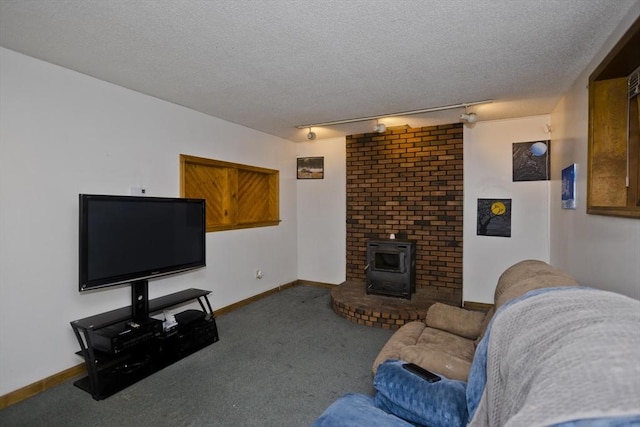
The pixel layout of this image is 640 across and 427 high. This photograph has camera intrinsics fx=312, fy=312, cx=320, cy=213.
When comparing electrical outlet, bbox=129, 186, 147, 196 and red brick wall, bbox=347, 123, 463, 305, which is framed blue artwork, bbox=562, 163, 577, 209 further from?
electrical outlet, bbox=129, 186, 147, 196

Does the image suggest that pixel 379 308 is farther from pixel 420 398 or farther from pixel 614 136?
pixel 614 136

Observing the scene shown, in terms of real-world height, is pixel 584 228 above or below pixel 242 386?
above

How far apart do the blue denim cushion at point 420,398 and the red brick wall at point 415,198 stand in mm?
2693

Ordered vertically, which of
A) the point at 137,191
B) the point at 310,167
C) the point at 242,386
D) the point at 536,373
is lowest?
the point at 242,386

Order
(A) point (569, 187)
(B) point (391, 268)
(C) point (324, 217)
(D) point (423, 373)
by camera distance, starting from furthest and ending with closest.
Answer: (C) point (324, 217) → (B) point (391, 268) → (A) point (569, 187) → (D) point (423, 373)

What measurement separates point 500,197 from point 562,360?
404cm

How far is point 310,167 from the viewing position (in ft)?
18.1

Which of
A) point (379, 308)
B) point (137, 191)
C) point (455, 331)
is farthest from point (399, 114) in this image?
point (137, 191)

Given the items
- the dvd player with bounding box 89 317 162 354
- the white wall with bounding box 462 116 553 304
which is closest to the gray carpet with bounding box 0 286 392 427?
the dvd player with bounding box 89 317 162 354

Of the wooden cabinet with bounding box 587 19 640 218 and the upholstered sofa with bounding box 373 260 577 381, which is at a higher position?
the wooden cabinet with bounding box 587 19 640 218

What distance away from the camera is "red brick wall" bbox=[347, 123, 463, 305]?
4.46 meters

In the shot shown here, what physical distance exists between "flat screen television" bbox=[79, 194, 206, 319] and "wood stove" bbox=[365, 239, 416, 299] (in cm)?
220

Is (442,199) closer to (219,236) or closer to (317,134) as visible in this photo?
(317,134)

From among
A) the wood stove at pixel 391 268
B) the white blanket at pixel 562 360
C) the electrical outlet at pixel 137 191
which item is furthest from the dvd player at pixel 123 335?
the wood stove at pixel 391 268
